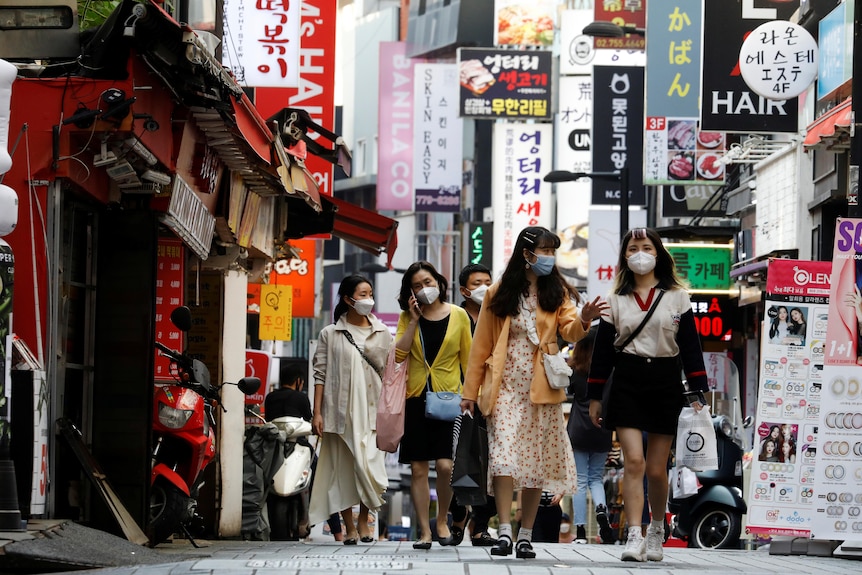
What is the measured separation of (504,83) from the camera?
139 feet

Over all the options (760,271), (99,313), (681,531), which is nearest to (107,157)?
(99,313)

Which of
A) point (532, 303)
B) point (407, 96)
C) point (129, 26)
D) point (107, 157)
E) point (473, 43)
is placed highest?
point (473, 43)

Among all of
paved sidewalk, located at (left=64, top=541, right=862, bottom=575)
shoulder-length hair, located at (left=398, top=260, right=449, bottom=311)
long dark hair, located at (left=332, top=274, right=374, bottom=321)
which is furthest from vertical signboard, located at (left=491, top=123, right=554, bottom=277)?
shoulder-length hair, located at (left=398, top=260, right=449, bottom=311)

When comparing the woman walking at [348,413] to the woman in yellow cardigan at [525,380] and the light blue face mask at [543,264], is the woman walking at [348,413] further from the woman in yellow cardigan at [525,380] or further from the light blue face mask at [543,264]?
the light blue face mask at [543,264]

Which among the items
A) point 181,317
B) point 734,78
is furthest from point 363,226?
point 181,317

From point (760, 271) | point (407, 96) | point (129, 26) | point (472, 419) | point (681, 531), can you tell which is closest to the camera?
point (129, 26)

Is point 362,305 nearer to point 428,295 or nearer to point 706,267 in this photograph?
point 428,295

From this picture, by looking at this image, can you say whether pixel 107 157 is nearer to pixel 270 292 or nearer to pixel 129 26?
pixel 129 26

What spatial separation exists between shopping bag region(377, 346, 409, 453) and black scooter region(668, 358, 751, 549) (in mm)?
5299

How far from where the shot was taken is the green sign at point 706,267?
3112 centimetres

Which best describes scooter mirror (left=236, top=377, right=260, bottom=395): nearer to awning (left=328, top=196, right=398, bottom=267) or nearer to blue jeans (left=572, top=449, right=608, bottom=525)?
blue jeans (left=572, top=449, right=608, bottom=525)

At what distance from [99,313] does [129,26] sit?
2.05 m

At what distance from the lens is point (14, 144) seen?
9586 millimetres

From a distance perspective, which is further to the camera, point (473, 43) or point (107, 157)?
point (473, 43)
